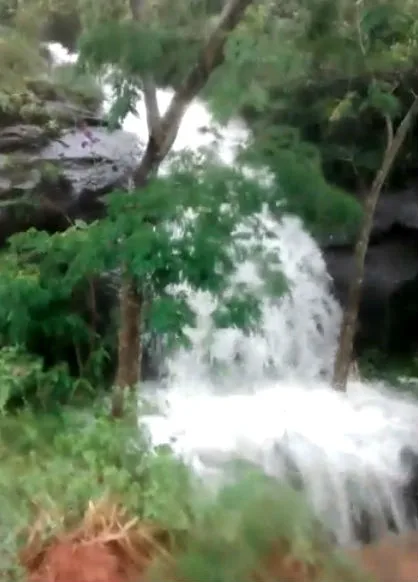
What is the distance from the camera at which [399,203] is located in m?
8.66

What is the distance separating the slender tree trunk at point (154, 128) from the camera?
4.59 meters

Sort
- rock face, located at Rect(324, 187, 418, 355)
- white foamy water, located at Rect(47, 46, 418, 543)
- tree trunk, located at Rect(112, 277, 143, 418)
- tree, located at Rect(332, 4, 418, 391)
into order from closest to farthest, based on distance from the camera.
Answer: tree trunk, located at Rect(112, 277, 143, 418)
white foamy water, located at Rect(47, 46, 418, 543)
tree, located at Rect(332, 4, 418, 391)
rock face, located at Rect(324, 187, 418, 355)

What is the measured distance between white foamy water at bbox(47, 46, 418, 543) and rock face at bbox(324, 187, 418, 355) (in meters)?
0.24

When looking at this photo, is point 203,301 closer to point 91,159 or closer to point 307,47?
point 307,47

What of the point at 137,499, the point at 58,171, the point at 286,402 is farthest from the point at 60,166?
the point at 137,499

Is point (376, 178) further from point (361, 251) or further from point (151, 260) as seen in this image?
point (151, 260)

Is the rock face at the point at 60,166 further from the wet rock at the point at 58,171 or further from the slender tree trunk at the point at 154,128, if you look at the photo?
the slender tree trunk at the point at 154,128

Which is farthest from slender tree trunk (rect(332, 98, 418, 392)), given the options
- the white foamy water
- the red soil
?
the red soil

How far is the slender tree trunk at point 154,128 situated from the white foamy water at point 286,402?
17 cm

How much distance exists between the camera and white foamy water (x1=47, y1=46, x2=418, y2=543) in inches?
211

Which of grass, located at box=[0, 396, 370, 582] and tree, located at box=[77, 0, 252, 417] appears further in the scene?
tree, located at box=[77, 0, 252, 417]

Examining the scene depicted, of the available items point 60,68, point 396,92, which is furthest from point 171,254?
point 396,92

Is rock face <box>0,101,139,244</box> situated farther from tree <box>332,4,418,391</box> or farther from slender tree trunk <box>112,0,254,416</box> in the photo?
tree <box>332,4,418,391</box>

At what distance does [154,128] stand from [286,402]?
283cm
